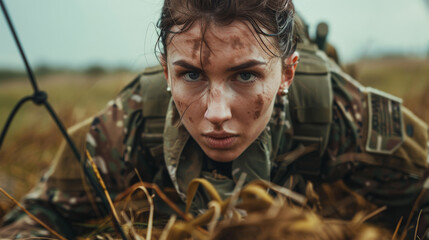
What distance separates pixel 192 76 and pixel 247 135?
0.94ft

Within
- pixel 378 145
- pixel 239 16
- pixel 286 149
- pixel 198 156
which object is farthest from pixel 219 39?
pixel 378 145

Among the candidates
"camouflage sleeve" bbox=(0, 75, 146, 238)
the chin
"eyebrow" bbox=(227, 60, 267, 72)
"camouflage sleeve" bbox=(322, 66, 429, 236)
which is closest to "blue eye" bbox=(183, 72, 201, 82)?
"eyebrow" bbox=(227, 60, 267, 72)

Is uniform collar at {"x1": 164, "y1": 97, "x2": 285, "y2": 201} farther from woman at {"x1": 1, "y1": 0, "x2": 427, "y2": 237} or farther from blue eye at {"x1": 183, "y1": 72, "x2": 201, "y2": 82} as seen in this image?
blue eye at {"x1": 183, "y1": 72, "x2": 201, "y2": 82}

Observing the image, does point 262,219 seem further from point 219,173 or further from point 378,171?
point 378,171

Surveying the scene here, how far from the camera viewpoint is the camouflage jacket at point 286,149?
173 centimetres

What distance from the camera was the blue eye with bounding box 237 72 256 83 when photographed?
134 cm

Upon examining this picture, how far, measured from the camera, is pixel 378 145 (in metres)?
1.81

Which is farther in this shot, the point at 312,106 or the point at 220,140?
the point at 312,106

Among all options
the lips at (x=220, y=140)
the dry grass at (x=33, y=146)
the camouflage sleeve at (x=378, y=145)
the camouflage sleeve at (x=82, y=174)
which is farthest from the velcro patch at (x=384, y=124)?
the dry grass at (x=33, y=146)

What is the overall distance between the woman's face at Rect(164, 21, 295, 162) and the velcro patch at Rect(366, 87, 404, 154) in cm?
62

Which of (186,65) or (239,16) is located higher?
(239,16)

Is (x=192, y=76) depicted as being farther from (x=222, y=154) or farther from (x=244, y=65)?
(x=222, y=154)

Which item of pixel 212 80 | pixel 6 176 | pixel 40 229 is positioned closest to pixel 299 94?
pixel 212 80

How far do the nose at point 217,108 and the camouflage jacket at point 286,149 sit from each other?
1.29 ft
